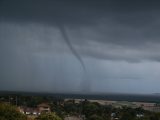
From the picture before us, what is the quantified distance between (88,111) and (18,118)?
5073cm

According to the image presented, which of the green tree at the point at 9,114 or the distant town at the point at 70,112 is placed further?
the distant town at the point at 70,112

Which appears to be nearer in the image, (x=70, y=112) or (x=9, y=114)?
(x=9, y=114)

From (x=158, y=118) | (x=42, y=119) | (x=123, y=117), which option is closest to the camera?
(x=42, y=119)

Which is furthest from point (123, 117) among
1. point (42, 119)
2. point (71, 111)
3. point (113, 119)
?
point (42, 119)

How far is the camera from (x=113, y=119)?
276 ft

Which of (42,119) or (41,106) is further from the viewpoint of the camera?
(41,106)

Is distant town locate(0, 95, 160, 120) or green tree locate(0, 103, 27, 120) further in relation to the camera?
distant town locate(0, 95, 160, 120)

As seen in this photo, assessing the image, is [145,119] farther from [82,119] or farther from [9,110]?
[9,110]

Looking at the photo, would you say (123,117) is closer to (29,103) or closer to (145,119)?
(145,119)

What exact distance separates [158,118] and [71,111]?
39.6 metres

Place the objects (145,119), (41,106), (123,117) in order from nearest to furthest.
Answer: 1. (145,119)
2. (123,117)
3. (41,106)

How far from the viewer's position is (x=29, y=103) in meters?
119

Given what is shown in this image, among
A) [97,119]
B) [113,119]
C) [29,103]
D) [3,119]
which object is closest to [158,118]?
[97,119]

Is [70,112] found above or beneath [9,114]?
beneath
